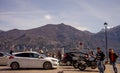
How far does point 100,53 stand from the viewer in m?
19.2

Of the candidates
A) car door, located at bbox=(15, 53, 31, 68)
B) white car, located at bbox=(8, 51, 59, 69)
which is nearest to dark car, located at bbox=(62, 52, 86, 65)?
white car, located at bbox=(8, 51, 59, 69)

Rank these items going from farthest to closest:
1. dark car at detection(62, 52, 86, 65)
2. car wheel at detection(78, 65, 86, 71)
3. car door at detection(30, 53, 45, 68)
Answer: dark car at detection(62, 52, 86, 65) → car door at detection(30, 53, 45, 68) → car wheel at detection(78, 65, 86, 71)

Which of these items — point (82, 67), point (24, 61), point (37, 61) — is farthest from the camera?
point (24, 61)

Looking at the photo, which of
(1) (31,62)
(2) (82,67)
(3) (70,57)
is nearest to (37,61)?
(1) (31,62)

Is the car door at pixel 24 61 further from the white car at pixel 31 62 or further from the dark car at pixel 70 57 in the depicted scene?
the dark car at pixel 70 57

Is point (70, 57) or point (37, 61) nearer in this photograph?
point (37, 61)

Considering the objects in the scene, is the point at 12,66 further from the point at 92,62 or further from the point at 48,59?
the point at 92,62

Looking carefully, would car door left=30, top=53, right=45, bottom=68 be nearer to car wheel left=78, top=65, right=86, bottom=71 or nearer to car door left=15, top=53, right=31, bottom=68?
car door left=15, top=53, right=31, bottom=68

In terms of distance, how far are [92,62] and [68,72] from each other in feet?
11.3

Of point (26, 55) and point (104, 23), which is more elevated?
point (104, 23)

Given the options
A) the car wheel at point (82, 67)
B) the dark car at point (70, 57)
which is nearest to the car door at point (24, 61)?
the car wheel at point (82, 67)

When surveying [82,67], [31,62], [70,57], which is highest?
[70,57]

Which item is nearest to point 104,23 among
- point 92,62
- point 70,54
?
point 70,54

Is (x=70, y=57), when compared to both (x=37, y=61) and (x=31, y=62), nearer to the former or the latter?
(x=37, y=61)
